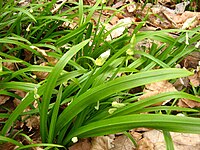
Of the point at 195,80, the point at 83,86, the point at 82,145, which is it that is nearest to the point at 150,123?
the point at 83,86

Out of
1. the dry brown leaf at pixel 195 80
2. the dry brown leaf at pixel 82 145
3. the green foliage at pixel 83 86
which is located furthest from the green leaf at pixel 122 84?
the dry brown leaf at pixel 195 80

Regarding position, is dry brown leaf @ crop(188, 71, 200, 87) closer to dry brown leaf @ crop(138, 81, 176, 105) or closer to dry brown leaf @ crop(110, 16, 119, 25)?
dry brown leaf @ crop(138, 81, 176, 105)

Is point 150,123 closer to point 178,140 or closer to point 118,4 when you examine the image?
point 178,140

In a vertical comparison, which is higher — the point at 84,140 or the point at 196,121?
the point at 84,140

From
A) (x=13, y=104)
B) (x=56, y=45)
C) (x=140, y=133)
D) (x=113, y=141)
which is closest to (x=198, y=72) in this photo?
(x=140, y=133)

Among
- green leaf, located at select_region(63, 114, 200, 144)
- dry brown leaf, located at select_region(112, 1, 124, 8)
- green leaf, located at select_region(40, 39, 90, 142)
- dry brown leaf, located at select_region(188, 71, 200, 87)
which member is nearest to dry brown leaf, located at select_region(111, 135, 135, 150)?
green leaf, located at select_region(63, 114, 200, 144)

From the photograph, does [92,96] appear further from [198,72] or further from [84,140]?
[198,72]
